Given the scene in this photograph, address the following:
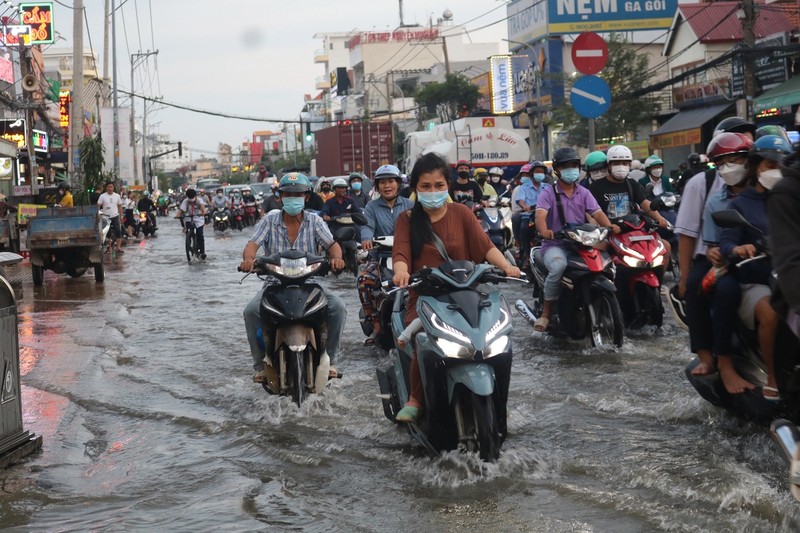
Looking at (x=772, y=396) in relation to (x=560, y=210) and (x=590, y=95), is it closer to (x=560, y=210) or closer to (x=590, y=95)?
(x=560, y=210)

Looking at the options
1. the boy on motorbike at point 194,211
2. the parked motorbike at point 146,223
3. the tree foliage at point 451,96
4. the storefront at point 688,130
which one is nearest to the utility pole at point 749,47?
the storefront at point 688,130

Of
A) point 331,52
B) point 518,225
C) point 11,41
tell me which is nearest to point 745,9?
point 518,225

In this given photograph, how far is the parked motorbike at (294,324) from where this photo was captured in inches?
290

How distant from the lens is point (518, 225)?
16.4 meters

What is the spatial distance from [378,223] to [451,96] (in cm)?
5846

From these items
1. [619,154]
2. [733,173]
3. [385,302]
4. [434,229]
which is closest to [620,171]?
[619,154]

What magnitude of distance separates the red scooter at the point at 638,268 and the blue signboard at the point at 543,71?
41.1 metres

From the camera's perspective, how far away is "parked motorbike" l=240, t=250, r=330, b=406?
24.1 feet

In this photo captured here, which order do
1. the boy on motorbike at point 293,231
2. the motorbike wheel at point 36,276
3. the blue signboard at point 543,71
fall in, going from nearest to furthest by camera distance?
the boy on motorbike at point 293,231
the motorbike wheel at point 36,276
the blue signboard at point 543,71

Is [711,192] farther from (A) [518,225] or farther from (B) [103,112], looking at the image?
(B) [103,112]

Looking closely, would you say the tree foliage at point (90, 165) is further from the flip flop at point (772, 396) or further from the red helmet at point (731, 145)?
the flip flop at point (772, 396)

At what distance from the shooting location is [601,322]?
31.5 ft

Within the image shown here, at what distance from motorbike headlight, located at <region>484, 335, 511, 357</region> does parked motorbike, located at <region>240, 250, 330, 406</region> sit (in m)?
2.08

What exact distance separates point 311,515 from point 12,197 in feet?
93.2
